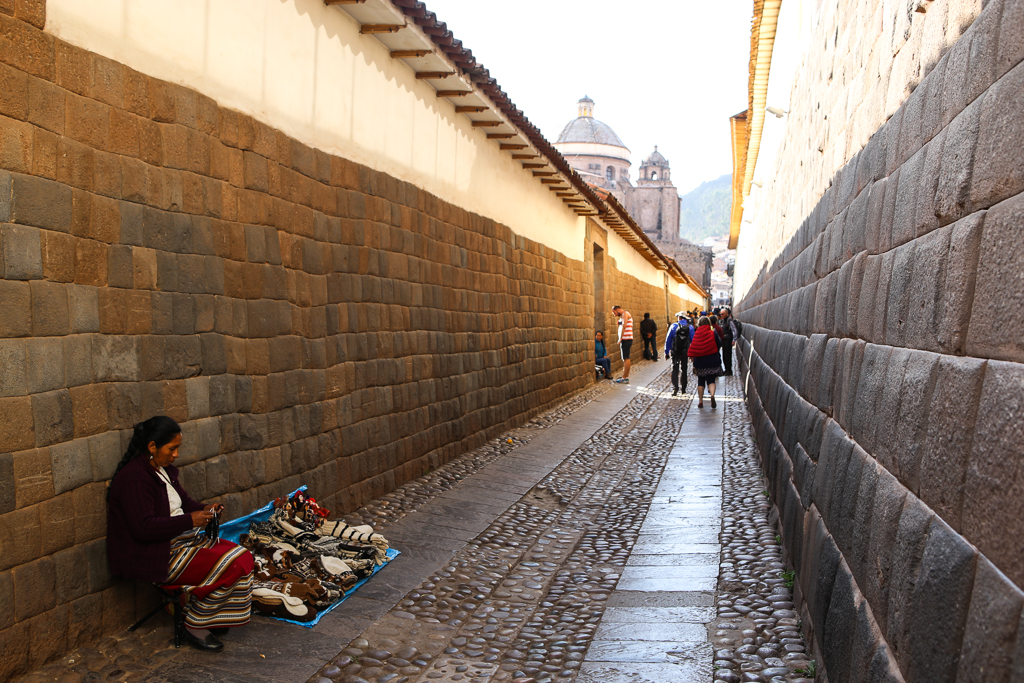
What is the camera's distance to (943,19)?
7.80ft

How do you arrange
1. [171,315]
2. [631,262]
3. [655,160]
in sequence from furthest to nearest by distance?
[655,160], [631,262], [171,315]

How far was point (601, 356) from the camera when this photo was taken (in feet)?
61.3

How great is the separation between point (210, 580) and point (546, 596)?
6.52 feet

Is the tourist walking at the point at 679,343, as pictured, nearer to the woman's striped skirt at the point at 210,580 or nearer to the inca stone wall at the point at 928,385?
the inca stone wall at the point at 928,385

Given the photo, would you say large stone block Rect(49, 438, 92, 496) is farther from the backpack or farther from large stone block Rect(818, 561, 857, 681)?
the backpack

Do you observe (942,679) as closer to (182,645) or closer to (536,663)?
(536,663)

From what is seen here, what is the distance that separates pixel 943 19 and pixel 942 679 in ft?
6.00

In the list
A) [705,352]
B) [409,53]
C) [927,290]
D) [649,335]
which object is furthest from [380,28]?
[649,335]

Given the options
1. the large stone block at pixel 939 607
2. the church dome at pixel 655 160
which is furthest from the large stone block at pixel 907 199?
the church dome at pixel 655 160

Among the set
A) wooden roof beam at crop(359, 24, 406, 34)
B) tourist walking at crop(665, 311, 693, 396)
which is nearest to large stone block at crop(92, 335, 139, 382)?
wooden roof beam at crop(359, 24, 406, 34)

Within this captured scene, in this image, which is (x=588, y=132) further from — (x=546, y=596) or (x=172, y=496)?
(x=172, y=496)

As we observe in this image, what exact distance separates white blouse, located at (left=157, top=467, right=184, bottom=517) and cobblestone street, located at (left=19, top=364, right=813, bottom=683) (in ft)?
2.04

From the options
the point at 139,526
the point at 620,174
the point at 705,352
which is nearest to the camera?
the point at 139,526

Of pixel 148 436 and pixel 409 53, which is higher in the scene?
pixel 409 53
